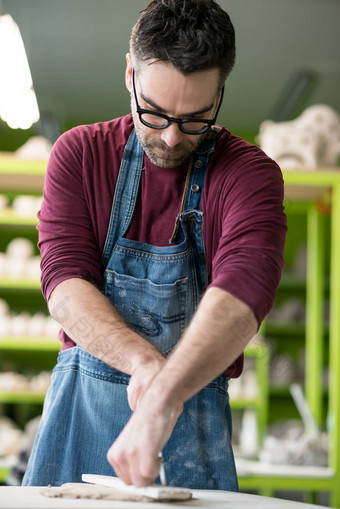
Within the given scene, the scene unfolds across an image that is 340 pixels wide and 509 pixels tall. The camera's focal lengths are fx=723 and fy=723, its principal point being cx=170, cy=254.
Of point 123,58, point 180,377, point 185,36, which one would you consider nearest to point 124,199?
point 185,36

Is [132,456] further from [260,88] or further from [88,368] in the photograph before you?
[260,88]

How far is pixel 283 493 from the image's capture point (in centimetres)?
636

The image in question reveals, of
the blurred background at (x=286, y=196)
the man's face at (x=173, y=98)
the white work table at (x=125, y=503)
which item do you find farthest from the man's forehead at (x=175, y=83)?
the blurred background at (x=286, y=196)

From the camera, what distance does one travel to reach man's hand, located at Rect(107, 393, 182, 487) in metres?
1.25

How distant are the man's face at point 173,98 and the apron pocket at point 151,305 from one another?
1.04 ft

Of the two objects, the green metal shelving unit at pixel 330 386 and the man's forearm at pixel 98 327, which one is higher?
the man's forearm at pixel 98 327

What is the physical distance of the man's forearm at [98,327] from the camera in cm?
148

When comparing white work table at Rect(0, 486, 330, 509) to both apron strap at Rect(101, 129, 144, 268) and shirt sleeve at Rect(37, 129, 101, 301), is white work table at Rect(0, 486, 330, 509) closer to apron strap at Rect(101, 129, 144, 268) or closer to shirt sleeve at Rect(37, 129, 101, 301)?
shirt sleeve at Rect(37, 129, 101, 301)

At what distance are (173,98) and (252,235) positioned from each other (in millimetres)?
332

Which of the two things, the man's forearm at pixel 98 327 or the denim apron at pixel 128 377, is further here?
the denim apron at pixel 128 377

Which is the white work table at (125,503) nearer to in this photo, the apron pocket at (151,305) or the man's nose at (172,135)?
the apron pocket at (151,305)

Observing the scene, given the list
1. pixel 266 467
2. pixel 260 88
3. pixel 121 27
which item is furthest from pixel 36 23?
pixel 266 467

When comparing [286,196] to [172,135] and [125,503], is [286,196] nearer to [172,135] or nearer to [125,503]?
[172,135]

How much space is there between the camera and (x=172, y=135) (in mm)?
1574
